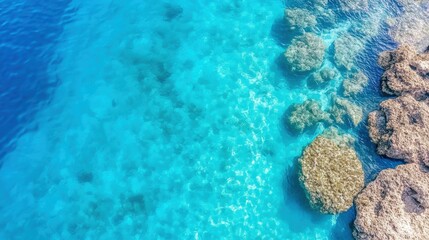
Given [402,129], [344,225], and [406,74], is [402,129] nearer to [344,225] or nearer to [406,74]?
[406,74]

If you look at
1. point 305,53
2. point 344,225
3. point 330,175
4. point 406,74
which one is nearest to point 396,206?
point 344,225

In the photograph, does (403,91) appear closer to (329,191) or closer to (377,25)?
(377,25)

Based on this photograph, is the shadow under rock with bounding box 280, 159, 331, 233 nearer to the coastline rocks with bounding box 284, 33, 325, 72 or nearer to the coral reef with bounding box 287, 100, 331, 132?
the coral reef with bounding box 287, 100, 331, 132

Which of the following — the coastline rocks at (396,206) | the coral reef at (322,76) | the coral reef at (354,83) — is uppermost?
the coral reef at (322,76)

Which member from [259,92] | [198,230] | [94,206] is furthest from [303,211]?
[94,206]

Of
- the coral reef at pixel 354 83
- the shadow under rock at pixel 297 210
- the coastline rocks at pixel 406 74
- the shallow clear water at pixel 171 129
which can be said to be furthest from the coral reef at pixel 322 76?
the shadow under rock at pixel 297 210

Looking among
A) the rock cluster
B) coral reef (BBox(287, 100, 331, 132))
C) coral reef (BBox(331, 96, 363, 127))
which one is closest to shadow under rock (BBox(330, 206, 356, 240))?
the rock cluster

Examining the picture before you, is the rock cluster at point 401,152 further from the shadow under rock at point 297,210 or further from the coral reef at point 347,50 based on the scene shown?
the shadow under rock at point 297,210
